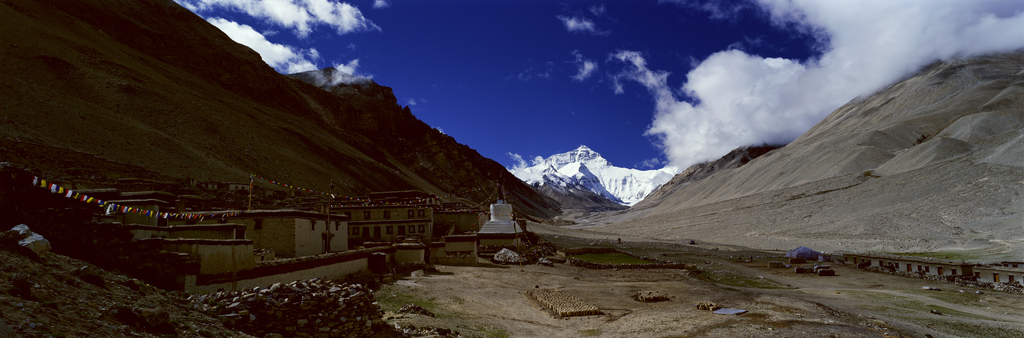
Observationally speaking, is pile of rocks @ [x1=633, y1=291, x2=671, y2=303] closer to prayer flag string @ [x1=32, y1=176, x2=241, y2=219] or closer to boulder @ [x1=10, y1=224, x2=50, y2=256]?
prayer flag string @ [x1=32, y1=176, x2=241, y2=219]

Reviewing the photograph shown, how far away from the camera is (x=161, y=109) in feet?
237

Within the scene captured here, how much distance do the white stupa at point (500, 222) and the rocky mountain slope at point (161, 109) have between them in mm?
31912

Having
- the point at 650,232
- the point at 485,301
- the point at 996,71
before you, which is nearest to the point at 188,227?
the point at 485,301

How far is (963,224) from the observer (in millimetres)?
68375

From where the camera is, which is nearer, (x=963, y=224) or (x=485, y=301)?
(x=485, y=301)

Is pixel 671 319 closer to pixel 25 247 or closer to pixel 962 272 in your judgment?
pixel 25 247

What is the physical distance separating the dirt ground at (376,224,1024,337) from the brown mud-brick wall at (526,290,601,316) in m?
0.38

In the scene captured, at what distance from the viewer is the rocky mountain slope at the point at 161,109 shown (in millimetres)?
53469

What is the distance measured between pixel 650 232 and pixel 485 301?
10046cm

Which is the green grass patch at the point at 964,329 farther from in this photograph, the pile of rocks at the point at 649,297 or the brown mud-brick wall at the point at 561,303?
the brown mud-brick wall at the point at 561,303

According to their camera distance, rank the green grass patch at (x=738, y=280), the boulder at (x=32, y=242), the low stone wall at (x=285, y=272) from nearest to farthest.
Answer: the boulder at (x=32, y=242), the low stone wall at (x=285, y=272), the green grass patch at (x=738, y=280)

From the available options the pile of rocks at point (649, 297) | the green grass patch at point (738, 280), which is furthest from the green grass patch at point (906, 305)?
the pile of rocks at point (649, 297)

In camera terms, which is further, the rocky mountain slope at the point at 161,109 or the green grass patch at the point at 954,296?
the rocky mountain slope at the point at 161,109

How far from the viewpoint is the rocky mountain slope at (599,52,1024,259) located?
69.7 meters
